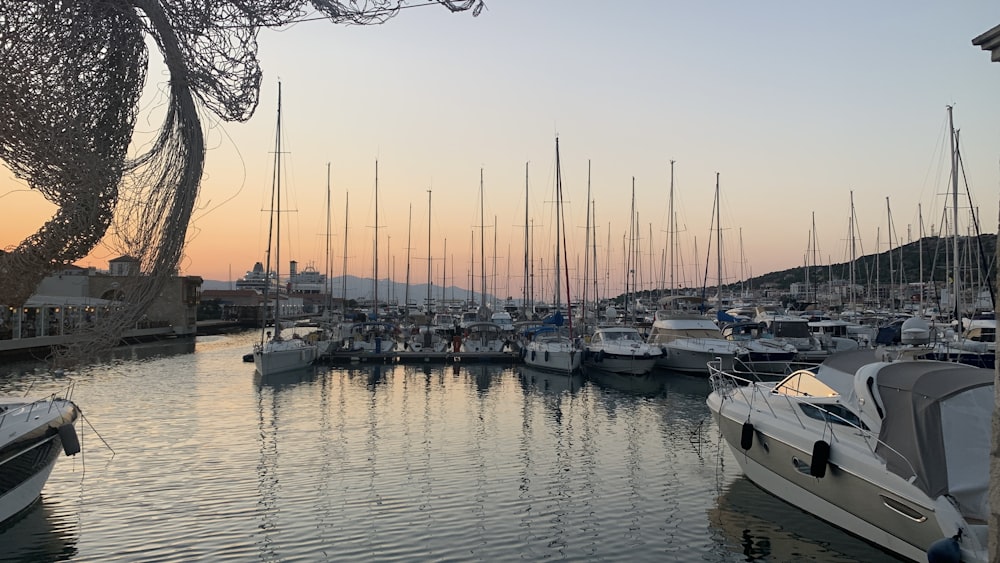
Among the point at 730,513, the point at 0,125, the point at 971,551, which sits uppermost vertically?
the point at 0,125

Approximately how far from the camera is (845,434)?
1501 centimetres

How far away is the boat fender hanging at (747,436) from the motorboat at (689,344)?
24.0m

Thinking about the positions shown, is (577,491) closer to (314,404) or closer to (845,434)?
(845,434)

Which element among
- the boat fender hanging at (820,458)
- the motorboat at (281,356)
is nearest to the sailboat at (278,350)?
the motorboat at (281,356)

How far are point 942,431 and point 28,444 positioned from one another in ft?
54.4

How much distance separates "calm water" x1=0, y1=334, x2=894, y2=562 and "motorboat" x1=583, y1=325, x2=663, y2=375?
8472 mm

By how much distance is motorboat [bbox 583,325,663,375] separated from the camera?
43031mm

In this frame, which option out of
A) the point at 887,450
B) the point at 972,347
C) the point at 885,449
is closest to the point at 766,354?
the point at 972,347

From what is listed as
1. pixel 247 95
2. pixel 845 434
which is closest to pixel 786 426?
pixel 845 434

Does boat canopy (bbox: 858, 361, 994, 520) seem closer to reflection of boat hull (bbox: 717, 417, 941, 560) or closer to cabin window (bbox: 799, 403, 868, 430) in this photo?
reflection of boat hull (bbox: 717, 417, 941, 560)

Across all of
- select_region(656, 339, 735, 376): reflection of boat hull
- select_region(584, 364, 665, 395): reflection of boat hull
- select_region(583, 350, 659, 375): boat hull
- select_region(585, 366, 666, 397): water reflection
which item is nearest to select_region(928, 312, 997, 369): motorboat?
select_region(656, 339, 735, 376): reflection of boat hull

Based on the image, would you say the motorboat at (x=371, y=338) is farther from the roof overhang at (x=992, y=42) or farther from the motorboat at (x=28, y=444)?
the roof overhang at (x=992, y=42)

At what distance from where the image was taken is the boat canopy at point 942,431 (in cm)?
1166

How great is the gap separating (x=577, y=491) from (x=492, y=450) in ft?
17.1
